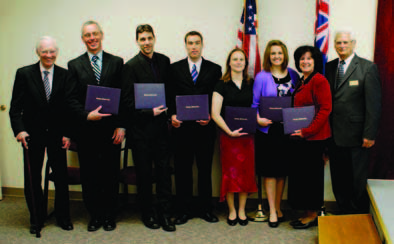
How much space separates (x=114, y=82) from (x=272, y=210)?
1779 mm

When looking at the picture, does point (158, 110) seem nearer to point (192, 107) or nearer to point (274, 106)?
point (192, 107)

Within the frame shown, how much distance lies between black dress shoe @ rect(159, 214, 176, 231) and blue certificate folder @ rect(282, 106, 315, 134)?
125cm

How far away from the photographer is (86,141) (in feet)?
10.9

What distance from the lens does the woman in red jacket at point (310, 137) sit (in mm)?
3170

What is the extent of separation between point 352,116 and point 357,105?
0.10 meters

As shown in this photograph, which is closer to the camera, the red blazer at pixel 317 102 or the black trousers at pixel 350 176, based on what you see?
the red blazer at pixel 317 102

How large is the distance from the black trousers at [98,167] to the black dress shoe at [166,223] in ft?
1.44

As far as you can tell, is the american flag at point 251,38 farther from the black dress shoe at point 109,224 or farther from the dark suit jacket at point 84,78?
the black dress shoe at point 109,224

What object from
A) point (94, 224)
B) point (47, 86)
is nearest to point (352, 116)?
point (94, 224)

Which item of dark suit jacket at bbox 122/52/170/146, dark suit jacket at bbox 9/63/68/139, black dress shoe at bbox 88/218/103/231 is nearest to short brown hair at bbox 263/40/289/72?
dark suit jacket at bbox 122/52/170/146

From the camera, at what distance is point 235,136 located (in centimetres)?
337

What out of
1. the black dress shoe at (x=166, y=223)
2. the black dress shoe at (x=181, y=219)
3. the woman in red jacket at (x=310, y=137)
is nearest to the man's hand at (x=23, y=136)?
the black dress shoe at (x=166, y=223)

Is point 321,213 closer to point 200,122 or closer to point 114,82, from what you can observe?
point 200,122

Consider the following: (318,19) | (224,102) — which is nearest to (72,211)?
(224,102)
